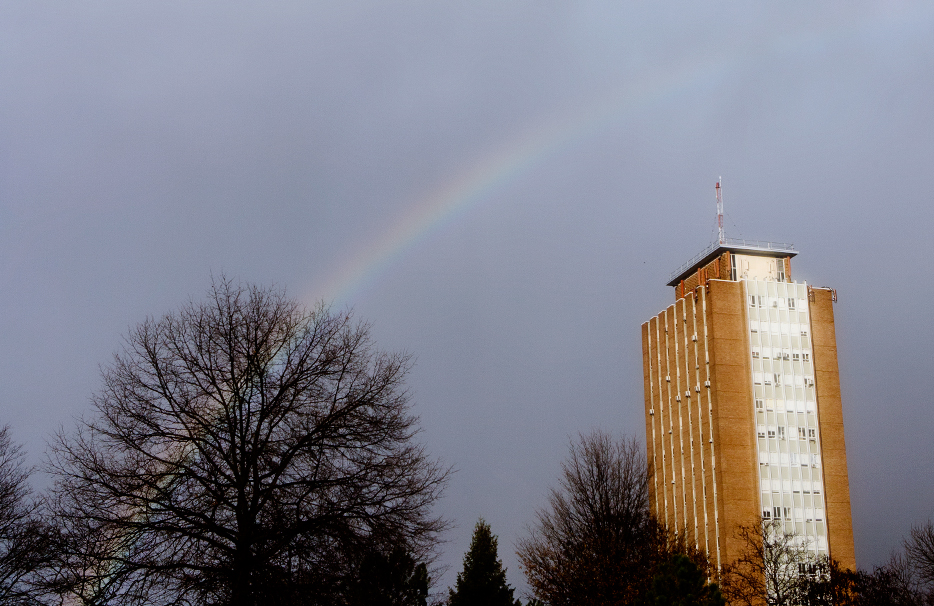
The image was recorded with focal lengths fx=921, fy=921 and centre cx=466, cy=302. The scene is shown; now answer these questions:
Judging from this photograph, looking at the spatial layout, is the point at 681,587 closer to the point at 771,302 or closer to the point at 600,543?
the point at 600,543

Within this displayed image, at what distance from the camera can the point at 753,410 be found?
91125 millimetres

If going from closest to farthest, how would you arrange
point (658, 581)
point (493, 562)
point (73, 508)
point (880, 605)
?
point (73, 508)
point (658, 581)
point (880, 605)
point (493, 562)

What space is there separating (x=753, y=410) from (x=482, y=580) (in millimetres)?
41315

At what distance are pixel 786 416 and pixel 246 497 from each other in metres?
80.3

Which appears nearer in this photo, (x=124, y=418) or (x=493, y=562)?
(x=124, y=418)

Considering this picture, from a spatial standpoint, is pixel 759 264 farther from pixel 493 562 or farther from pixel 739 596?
pixel 739 596

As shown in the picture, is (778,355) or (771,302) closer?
(778,355)

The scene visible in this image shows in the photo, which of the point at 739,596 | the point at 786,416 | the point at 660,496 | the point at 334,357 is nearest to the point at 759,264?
the point at 786,416

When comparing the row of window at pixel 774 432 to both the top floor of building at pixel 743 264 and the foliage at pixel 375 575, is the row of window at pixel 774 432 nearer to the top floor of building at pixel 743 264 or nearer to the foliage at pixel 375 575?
the top floor of building at pixel 743 264

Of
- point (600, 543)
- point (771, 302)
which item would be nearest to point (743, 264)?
point (771, 302)

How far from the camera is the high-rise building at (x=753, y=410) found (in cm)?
8856

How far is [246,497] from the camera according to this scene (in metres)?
20.6

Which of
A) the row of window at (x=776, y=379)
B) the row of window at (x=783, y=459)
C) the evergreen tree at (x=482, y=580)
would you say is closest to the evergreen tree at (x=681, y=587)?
the evergreen tree at (x=482, y=580)

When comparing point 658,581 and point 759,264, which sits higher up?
point 759,264
